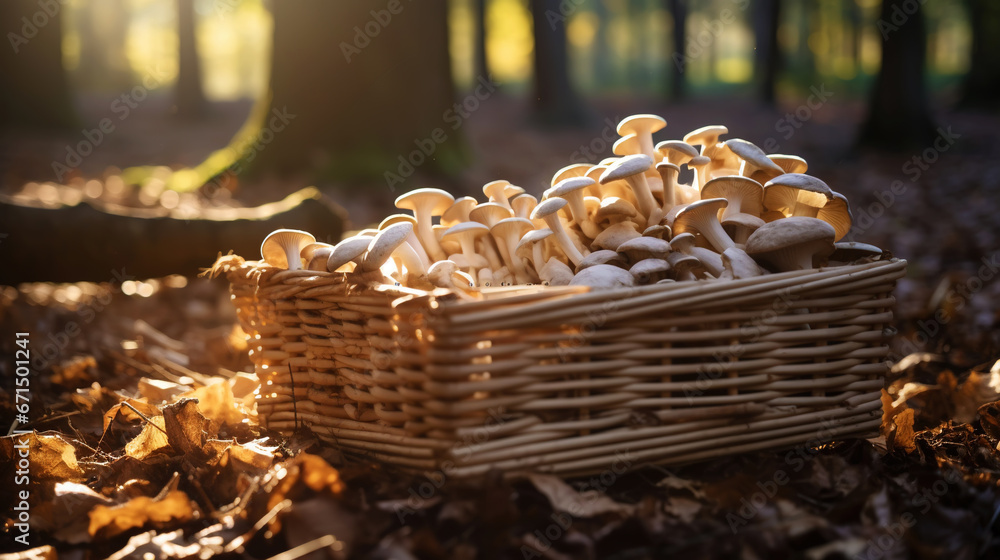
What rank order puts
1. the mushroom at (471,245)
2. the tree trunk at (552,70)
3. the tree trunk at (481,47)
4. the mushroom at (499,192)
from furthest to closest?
the tree trunk at (481,47) → the tree trunk at (552,70) → the mushroom at (499,192) → the mushroom at (471,245)

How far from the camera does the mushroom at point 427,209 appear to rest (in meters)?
2.32

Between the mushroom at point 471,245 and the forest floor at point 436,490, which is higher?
the mushroom at point 471,245

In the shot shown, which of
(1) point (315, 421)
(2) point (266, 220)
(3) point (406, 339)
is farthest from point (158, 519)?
(2) point (266, 220)

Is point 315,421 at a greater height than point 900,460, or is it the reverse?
point 315,421

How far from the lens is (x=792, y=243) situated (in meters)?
1.80

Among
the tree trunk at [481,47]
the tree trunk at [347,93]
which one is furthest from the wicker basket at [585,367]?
the tree trunk at [481,47]

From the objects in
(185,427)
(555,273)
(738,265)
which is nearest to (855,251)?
(738,265)

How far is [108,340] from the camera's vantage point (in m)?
3.73

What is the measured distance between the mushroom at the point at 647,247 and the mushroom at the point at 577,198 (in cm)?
24

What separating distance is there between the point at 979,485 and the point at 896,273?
1.93 feet

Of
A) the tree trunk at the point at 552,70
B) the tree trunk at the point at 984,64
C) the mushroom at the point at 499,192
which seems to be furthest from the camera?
the tree trunk at the point at 552,70

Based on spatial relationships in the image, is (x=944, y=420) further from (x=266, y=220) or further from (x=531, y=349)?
(x=266, y=220)

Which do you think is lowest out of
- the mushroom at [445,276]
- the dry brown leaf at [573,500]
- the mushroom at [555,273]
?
the dry brown leaf at [573,500]

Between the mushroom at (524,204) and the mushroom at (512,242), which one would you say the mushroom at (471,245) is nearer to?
the mushroom at (512,242)
